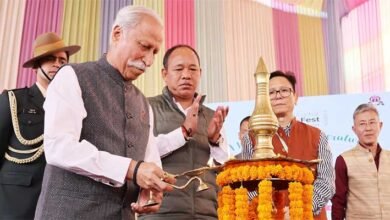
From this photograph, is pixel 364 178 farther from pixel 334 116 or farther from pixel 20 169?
pixel 20 169

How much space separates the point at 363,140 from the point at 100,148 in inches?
82.0

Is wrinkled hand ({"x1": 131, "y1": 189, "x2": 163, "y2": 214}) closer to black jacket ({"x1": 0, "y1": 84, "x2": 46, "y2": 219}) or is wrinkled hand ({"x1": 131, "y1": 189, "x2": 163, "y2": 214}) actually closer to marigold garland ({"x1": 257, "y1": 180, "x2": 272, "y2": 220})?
marigold garland ({"x1": 257, "y1": 180, "x2": 272, "y2": 220})

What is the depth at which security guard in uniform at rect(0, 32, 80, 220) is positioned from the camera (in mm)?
1931

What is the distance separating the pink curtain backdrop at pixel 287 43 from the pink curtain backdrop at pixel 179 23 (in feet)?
3.01

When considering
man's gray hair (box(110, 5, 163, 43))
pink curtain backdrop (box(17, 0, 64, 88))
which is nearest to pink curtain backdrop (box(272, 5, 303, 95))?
pink curtain backdrop (box(17, 0, 64, 88))

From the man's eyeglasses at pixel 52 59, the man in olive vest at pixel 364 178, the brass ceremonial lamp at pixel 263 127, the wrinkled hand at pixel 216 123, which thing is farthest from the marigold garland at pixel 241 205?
the man in olive vest at pixel 364 178

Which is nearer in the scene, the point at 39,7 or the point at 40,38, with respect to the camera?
the point at 40,38

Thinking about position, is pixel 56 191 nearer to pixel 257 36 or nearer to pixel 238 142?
pixel 238 142

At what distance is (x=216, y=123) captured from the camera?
1939 mm

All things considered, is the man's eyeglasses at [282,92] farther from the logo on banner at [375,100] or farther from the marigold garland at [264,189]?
the logo on banner at [375,100]

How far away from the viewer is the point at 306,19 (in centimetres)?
532

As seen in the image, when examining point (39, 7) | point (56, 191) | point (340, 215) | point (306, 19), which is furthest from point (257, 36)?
point (56, 191)

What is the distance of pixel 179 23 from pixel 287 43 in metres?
1.18

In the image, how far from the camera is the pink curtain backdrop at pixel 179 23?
504cm
